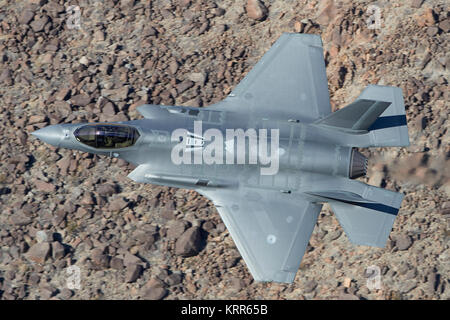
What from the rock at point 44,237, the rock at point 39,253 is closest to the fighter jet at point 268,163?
the rock at point 44,237

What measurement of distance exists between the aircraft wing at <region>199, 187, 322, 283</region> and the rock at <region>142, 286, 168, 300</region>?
126 inches

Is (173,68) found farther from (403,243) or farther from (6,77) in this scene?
(403,243)

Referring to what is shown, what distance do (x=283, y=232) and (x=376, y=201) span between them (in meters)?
2.98

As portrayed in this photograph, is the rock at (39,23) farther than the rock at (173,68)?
Yes

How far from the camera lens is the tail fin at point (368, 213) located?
15906 mm

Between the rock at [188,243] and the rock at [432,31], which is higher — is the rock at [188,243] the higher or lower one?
the lower one

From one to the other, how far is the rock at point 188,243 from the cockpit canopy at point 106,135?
3.63 m

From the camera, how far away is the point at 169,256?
702 inches

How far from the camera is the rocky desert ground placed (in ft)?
57.5

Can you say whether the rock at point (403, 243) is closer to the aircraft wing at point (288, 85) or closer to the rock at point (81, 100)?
the aircraft wing at point (288, 85)

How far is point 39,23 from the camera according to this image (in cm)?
2041

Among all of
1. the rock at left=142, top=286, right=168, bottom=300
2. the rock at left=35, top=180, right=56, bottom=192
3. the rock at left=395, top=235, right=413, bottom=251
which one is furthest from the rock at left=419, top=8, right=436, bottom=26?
the rock at left=35, top=180, right=56, bottom=192

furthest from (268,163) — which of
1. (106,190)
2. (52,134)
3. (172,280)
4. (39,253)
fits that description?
(39,253)

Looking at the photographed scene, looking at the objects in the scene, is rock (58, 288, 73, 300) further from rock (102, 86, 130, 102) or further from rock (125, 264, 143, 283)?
rock (102, 86, 130, 102)
